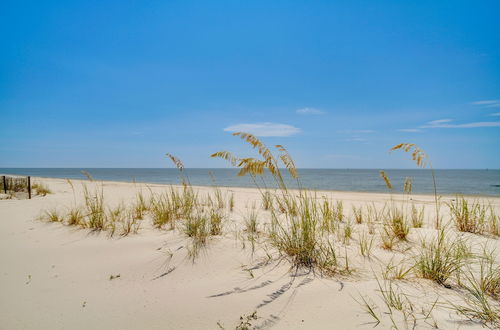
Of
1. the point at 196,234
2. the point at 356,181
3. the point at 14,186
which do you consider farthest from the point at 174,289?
the point at 356,181

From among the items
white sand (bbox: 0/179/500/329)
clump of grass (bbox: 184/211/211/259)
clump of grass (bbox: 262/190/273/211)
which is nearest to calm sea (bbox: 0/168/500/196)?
clump of grass (bbox: 262/190/273/211)

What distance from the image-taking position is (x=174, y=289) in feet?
7.32

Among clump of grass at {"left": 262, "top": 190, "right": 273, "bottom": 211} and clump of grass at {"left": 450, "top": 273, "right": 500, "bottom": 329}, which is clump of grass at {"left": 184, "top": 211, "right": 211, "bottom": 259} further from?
clump of grass at {"left": 450, "top": 273, "right": 500, "bottom": 329}

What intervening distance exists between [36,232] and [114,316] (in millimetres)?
3321

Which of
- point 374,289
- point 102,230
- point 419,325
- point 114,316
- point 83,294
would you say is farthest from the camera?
point 102,230

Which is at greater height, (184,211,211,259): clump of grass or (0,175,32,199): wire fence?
(0,175,32,199): wire fence

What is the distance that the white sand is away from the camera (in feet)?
5.79

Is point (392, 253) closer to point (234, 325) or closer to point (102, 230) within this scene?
point (234, 325)

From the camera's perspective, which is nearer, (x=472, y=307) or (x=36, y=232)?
(x=472, y=307)

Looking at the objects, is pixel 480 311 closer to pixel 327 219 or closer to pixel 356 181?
pixel 327 219

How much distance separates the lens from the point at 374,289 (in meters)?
2.04

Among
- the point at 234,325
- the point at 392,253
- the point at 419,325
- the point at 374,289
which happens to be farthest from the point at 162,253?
the point at 392,253

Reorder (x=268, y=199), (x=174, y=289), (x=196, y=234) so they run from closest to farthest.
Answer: (x=174, y=289), (x=196, y=234), (x=268, y=199)

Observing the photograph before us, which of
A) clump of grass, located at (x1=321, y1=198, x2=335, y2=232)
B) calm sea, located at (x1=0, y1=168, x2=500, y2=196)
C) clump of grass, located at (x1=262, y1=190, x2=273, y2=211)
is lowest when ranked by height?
calm sea, located at (x1=0, y1=168, x2=500, y2=196)
